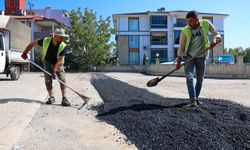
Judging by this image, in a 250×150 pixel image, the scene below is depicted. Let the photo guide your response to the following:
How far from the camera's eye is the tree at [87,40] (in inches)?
2004

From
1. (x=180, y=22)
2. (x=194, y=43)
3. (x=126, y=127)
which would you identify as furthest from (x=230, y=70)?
(x=180, y=22)

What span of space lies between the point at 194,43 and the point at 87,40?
43.9 m

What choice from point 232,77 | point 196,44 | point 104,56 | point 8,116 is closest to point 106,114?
point 8,116

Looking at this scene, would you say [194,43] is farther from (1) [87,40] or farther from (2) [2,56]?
(1) [87,40]

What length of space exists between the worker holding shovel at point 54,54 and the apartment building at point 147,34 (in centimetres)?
5683

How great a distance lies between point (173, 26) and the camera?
2598 inches

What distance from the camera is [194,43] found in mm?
7848

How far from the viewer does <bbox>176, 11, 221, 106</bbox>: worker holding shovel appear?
7668 millimetres

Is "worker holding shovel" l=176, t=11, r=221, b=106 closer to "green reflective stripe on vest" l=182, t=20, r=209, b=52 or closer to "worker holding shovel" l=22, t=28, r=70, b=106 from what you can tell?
"green reflective stripe on vest" l=182, t=20, r=209, b=52

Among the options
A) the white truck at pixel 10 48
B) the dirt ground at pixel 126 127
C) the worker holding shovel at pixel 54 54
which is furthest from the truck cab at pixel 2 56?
the dirt ground at pixel 126 127

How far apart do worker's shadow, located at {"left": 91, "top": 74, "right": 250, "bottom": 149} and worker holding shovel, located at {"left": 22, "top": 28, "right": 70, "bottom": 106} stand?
1263 mm

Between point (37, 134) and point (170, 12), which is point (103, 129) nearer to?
point (37, 134)

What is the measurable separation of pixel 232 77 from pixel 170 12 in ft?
131

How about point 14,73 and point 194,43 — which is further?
point 14,73
